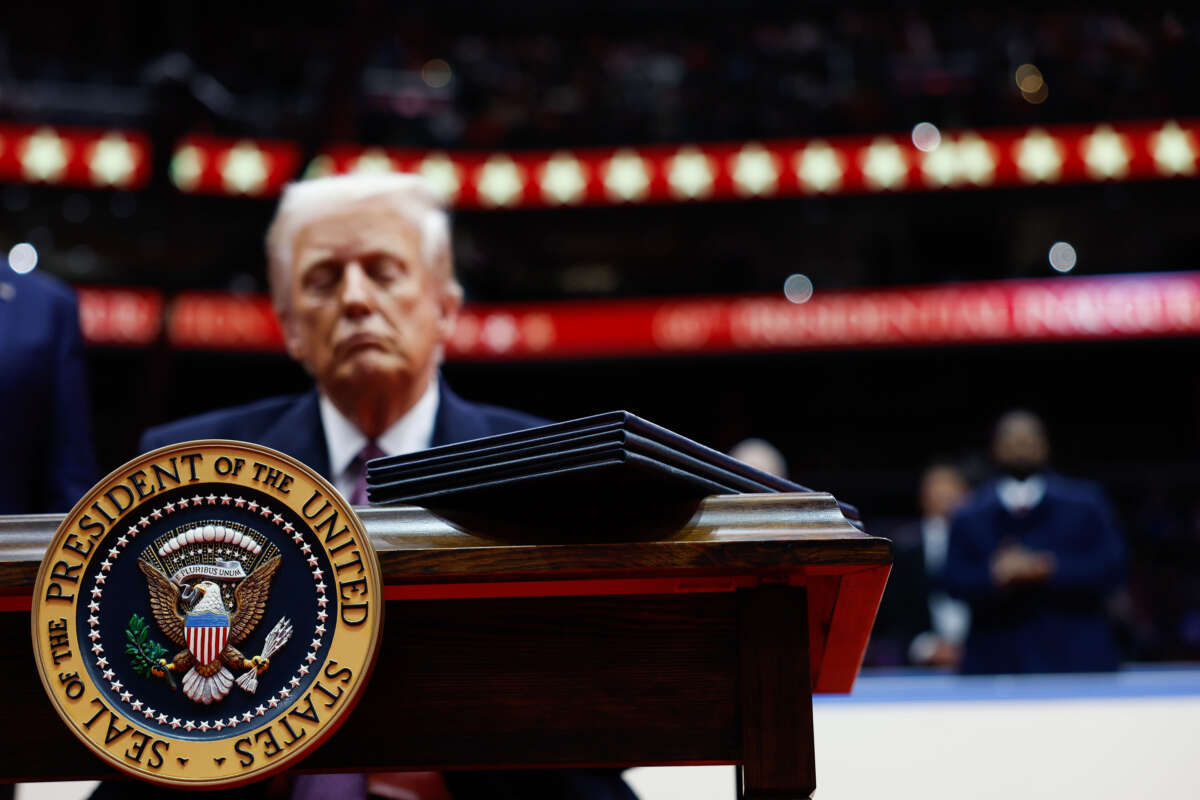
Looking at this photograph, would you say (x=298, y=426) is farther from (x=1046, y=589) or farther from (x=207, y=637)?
(x=1046, y=589)

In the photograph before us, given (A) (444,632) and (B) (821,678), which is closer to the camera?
(A) (444,632)

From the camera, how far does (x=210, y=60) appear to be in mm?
10406

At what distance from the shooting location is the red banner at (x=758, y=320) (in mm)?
8828

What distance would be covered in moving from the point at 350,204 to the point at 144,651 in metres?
0.70

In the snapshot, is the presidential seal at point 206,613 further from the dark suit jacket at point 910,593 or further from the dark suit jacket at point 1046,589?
the dark suit jacket at point 910,593

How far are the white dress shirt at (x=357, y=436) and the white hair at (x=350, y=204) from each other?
0.14 meters

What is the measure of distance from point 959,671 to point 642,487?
3.06 m

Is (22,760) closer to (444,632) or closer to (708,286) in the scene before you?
(444,632)

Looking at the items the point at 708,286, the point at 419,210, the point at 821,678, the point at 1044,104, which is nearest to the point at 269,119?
the point at 708,286

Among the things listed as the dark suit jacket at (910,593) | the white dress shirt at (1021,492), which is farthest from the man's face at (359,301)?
the dark suit jacket at (910,593)

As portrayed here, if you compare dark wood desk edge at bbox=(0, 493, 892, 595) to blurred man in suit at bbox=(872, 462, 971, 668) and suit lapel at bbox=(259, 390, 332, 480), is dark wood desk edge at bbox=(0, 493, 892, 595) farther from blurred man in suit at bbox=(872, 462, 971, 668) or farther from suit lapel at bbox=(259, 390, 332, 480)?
blurred man in suit at bbox=(872, 462, 971, 668)

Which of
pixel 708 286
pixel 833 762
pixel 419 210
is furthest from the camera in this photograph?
pixel 708 286

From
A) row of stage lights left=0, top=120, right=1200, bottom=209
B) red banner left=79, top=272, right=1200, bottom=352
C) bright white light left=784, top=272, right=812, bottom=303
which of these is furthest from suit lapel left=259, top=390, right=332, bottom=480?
bright white light left=784, top=272, right=812, bottom=303

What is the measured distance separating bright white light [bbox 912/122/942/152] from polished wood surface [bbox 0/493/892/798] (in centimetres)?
836
